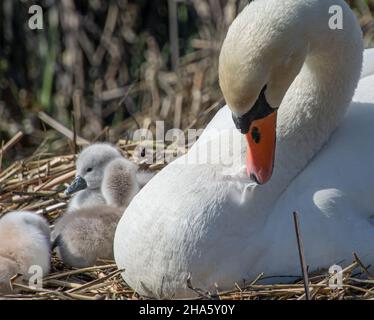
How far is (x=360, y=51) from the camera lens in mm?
4488

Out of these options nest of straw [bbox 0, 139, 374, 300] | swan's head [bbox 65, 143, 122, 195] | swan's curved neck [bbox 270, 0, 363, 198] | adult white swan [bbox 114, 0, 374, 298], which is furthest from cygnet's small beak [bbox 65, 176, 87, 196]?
swan's curved neck [bbox 270, 0, 363, 198]

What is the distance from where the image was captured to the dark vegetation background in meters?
8.27

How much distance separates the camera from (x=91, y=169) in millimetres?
5316

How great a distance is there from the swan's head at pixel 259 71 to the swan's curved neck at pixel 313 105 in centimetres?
23

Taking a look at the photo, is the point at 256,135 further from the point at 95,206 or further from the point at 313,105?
the point at 95,206

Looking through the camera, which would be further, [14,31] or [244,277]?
[14,31]

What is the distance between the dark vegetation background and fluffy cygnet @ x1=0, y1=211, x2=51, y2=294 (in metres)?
3.29

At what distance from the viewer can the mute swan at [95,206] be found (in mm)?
4793

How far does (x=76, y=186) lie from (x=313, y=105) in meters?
1.33

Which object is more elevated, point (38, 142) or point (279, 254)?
point (38, 142)

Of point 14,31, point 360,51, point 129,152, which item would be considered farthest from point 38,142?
point 360,51

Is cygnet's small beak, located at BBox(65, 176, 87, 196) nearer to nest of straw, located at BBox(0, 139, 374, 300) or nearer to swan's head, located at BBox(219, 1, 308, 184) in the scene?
nest of straw, located at BBox(0, 139, 374, 300)
